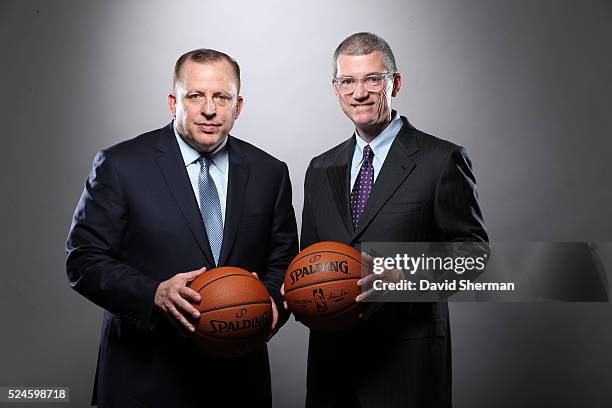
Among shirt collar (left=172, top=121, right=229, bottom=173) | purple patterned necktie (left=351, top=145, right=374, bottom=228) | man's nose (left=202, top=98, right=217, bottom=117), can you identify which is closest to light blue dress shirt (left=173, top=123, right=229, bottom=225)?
shirt collar (left=172, top=121, right=229, bottom=173)

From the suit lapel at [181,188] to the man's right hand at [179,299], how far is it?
202mm

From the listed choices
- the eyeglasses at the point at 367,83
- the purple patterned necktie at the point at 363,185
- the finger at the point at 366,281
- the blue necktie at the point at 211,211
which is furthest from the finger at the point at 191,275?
the eyeglasses at the point at 367,83

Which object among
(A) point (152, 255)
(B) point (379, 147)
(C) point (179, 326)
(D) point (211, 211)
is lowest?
(C) point (179, 326)

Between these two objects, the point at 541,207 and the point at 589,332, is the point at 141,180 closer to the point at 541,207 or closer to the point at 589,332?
the point at 541,207

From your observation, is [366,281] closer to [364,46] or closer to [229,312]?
[229,312]

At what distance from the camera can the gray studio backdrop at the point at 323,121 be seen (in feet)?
11.4

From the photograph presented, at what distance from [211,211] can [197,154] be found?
19cm

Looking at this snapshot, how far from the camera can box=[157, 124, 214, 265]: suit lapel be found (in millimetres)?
2236

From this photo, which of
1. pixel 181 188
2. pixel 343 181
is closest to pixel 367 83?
pixel 343 181

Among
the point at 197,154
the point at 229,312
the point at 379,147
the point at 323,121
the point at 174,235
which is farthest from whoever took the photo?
the point at 323,121

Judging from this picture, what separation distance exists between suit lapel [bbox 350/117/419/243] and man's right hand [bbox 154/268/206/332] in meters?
0.57

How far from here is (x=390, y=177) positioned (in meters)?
2.36

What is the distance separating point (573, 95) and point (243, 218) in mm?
1991

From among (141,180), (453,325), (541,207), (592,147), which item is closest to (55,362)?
(141,180)
